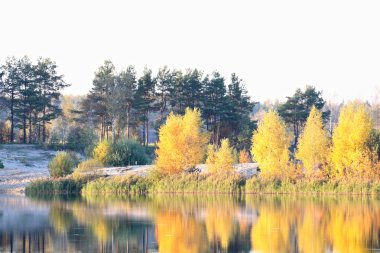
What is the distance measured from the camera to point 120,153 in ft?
196

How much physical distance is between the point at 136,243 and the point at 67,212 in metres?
11.8

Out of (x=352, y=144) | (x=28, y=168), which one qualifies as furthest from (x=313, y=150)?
(x=28, y=168)

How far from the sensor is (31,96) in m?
74.8

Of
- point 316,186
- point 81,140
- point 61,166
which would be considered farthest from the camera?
point 81,140

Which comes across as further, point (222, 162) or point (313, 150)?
point (222, 162)

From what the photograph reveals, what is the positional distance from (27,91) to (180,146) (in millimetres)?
27735

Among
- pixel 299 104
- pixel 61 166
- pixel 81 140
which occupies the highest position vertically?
pixel 299 104

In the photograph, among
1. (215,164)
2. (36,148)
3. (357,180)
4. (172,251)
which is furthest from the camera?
(36,148)

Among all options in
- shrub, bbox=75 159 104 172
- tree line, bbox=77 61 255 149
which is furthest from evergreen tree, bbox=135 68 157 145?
shrub, bbox=75 159 104 172

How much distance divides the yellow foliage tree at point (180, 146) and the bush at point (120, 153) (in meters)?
6.44

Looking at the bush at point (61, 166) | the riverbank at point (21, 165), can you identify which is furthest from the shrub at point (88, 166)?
the riverbank at point (21, 165)

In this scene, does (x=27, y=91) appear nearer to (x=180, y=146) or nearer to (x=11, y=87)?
(x=11, y=87)

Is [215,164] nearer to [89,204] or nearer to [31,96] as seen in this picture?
[89,204]

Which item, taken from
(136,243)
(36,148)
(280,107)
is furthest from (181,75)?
(136,243)
